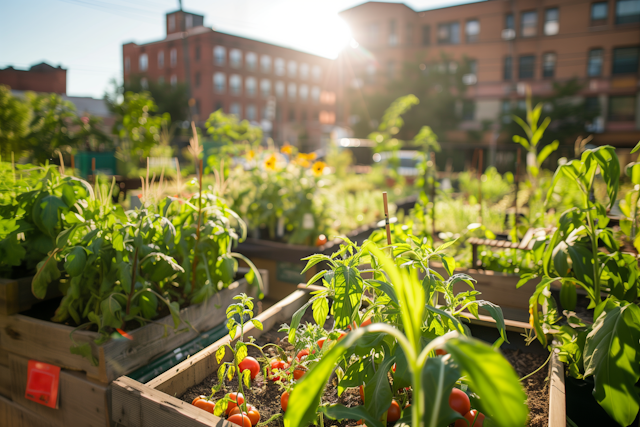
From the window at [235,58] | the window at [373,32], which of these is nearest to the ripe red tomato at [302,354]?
the window at [373,32]

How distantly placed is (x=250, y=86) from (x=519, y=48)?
22768mm

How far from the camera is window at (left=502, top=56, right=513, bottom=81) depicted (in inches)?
949

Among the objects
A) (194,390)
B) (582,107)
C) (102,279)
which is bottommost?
(194,390)

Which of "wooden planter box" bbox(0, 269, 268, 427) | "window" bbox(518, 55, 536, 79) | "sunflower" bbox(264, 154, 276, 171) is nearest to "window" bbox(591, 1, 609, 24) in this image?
"window" bbox(518, 55, 536, 79)

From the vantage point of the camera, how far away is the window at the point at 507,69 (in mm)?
24094

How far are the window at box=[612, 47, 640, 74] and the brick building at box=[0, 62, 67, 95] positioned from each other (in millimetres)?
26807

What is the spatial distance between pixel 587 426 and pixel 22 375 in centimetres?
223

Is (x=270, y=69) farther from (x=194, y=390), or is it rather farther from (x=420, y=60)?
(x=194, y=390)

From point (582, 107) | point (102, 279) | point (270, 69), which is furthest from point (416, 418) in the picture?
point (270, 69)

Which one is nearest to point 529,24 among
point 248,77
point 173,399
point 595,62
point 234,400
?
point 595,62

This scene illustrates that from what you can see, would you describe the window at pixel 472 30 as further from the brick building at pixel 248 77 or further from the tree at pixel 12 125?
the tree at pixel 12 125

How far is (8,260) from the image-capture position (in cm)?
159

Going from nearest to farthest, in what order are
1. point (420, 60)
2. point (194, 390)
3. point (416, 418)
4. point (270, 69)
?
point (416, 418)
point (194, 390)
point (420, 60)
point (270, 69)

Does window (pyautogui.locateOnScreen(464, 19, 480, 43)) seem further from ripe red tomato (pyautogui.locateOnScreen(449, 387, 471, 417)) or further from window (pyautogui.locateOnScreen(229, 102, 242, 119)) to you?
ripe red tomato (pyautogui.locateOnScreen(449, 387, 471, 417))
